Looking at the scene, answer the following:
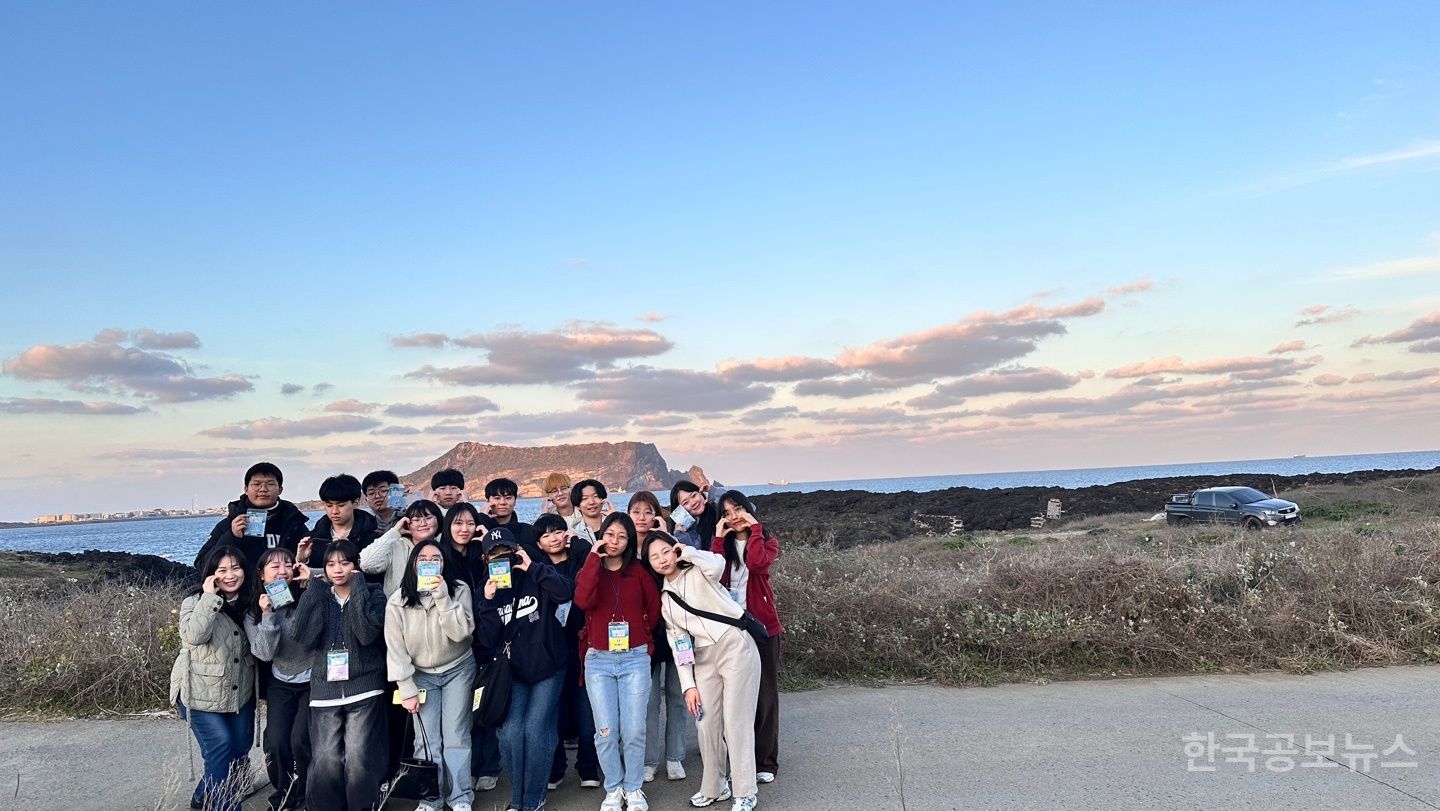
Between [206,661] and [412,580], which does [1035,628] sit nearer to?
[412,580]

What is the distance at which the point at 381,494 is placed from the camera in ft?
20.3

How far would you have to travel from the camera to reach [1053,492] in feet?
150

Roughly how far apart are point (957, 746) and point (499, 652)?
2.86 metres

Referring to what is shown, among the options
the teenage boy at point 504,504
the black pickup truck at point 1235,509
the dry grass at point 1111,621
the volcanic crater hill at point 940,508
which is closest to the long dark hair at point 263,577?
the teenage boy at point 504,504

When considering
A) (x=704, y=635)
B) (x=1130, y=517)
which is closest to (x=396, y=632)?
(x=704, y=635)

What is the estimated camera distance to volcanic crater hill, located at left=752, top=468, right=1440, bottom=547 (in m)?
33.7

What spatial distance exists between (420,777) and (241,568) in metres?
1.57

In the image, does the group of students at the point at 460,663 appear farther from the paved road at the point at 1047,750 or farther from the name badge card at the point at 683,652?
the paved road at the point at 1047,750

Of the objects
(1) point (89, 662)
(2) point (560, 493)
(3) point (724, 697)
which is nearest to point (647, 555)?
(3) point (724, 697)

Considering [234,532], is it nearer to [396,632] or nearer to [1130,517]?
[396,632]

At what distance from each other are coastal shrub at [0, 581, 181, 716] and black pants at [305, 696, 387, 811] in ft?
10.9

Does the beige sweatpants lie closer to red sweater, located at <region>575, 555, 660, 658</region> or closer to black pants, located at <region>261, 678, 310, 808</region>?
red sweater, located at <region>575, 555, 660, 658</region>

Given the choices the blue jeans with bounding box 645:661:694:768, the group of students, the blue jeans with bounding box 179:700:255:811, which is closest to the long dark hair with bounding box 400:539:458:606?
the group of students

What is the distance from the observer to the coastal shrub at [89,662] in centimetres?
699
